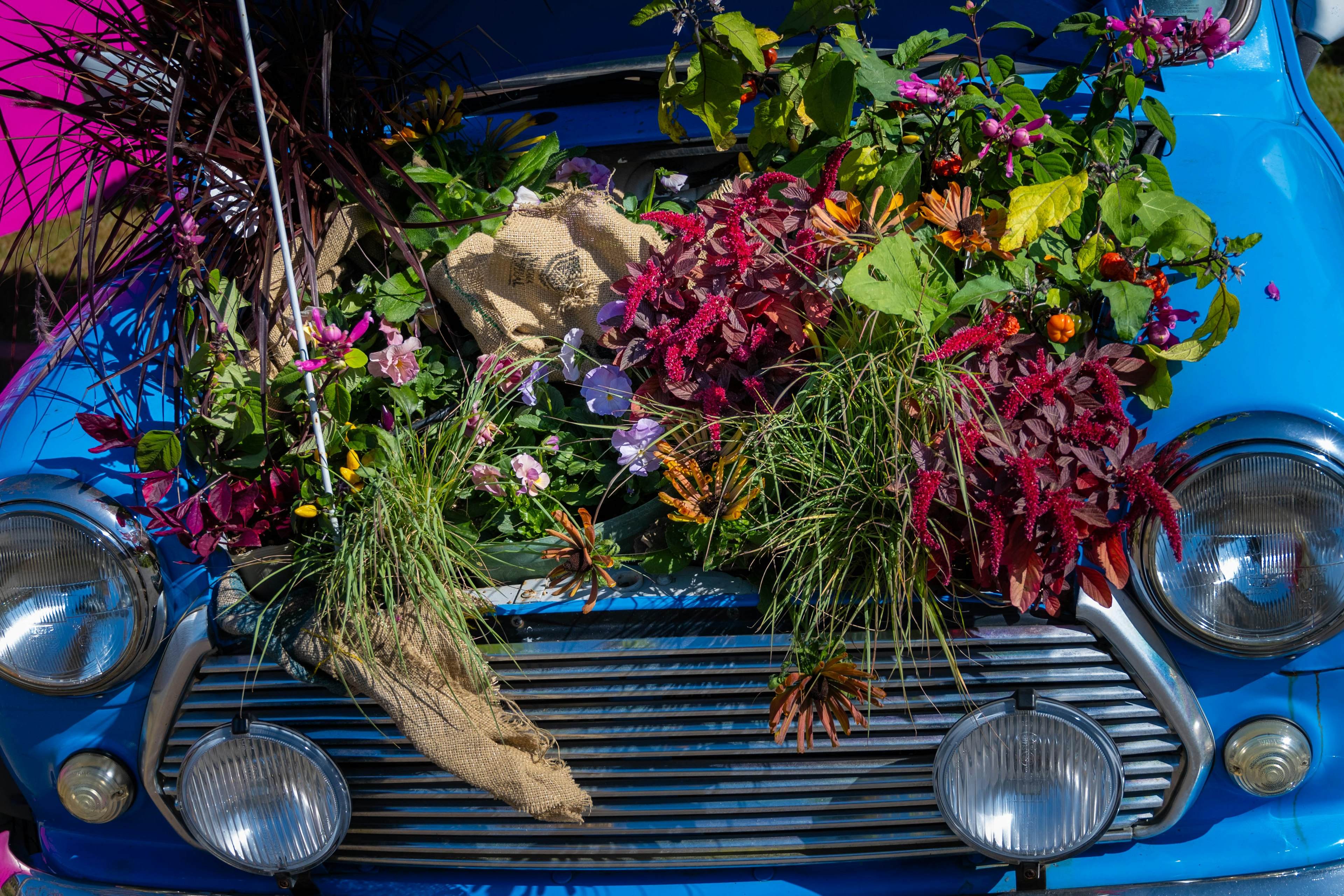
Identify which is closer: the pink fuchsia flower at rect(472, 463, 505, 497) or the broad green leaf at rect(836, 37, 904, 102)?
the pink fuchsia flower at rect(472, 463, 505, 497)

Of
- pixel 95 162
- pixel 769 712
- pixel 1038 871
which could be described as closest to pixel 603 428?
pixel 769 712

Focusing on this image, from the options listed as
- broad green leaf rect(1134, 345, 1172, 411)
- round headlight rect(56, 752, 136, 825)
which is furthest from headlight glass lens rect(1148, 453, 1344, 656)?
round headlight rect(56, 752, 136, 825)

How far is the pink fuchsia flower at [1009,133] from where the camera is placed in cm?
157

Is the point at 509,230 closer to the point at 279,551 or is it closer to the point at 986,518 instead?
the point at 279,551

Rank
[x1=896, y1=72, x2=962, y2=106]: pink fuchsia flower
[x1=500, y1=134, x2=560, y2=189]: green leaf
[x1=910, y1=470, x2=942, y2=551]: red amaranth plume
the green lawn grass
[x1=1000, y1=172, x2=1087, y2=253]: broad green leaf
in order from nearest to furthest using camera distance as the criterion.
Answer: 1. [x1=910, y1=470, x2=942, y2=551]: red amaranth plume
2. [x1=1000, y1=172, x2=1087, y2=253]: broad green leaf
3. [x1=896, y1=72, x2=962, y2=106]: pink fuchsia flower
4. [x1=500, y1=134, x2=560, y2=189]: green leaf
5. the green lawn grass

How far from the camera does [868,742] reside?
1.53m

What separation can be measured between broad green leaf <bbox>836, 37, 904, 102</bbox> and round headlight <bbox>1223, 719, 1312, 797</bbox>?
3.76 ft

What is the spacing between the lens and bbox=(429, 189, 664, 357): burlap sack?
5.74 ft

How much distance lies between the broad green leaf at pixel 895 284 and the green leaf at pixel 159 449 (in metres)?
1.05

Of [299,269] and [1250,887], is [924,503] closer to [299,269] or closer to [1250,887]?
[1250,887]

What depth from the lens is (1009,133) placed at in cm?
163

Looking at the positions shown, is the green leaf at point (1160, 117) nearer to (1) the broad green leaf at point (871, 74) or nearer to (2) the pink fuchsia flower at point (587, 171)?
(1) the broad green leaf at point (871, 74)

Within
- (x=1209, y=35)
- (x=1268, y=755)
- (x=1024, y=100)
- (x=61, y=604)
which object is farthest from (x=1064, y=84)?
(x=61, y=604)

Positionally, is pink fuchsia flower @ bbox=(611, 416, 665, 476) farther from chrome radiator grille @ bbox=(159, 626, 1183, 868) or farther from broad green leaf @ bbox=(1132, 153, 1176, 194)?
broad green leaf @ bbox=(1132, 153, 1176, 194)
